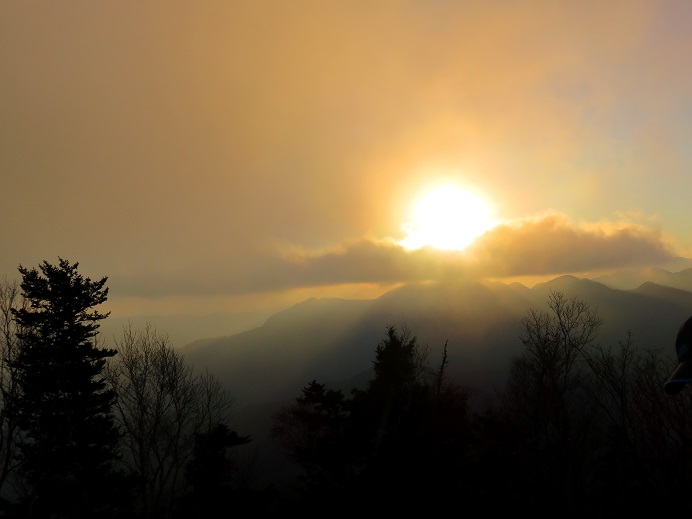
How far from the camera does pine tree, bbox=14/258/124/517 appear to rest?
70.5 ft

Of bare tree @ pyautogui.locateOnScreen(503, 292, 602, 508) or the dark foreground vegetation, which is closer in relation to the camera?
the dark foreground vegetation

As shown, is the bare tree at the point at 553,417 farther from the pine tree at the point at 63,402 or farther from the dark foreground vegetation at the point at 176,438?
the pine tree at the point at 63,402

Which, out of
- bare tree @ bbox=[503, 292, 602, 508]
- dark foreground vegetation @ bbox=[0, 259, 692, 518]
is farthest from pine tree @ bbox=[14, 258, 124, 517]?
bare tree @ bbox=[503, 292, 602, 508]

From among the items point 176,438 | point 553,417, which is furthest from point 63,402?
point 553,417

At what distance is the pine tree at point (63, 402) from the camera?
2150 centimetres

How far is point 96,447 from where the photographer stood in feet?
77.5

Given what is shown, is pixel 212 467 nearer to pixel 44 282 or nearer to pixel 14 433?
pixel 14 433

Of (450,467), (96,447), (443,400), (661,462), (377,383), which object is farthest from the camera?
(377,383)

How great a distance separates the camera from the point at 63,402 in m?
23.2

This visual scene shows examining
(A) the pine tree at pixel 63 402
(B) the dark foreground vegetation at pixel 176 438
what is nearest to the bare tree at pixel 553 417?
(B) the dark foreground vegetation at pixel 176 438

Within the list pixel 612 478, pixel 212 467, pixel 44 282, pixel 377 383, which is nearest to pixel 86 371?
pixel 44 282

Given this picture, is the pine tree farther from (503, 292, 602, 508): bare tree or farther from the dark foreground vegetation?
(503, 292, 602, 508): bare tree

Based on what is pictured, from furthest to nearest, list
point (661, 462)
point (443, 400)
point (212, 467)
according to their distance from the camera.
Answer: point (443, 400) < point (212, 467) < point (661, 462)

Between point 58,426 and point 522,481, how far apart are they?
26.2 m
